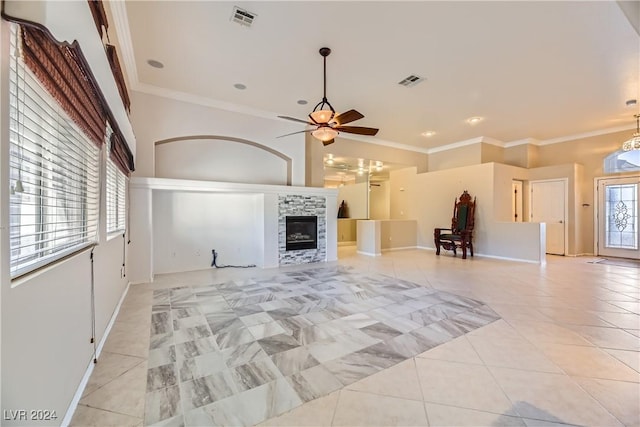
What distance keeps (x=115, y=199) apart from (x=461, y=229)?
7.46 m

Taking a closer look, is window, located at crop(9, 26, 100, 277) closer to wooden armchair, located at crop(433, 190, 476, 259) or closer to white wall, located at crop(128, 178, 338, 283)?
white wall, located at crop(128, 178, 338, 283)

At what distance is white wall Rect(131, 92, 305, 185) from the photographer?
4.62m

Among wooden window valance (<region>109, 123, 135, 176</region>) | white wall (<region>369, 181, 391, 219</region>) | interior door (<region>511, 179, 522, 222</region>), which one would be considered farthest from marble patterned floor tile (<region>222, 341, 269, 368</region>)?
white wall (<region>369, 181, 391, 219</region>)

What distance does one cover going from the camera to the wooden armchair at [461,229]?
23.3 ft

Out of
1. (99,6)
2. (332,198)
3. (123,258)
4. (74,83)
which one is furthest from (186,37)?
(332,198)

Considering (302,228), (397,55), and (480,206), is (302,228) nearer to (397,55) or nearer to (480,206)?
(397,55)

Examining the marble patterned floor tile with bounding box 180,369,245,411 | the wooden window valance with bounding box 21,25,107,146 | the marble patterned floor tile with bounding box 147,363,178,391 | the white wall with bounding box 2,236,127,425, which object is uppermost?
the wooden window valance with bounding box 21,25,107,146

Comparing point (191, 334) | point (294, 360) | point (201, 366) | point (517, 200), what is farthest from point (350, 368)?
point (517, 200)

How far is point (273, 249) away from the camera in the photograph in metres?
5.77

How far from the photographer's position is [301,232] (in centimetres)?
627

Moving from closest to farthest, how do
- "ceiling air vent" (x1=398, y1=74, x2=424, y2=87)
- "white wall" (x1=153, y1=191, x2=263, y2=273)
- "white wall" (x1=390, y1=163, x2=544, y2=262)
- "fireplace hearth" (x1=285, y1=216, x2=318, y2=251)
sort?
"ceiling air vent" (x1=398, y1=74, x2=424, y2=87) → "white wall" (x1=153, y1=191, x2=263, y2=273) → "fireplace hearth" (x1=285, y1=216, x2=318, y2=251) → "white wall" (x1=390, y1=163, x2=544, y2=262)

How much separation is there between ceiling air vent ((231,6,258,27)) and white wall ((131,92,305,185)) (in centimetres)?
246

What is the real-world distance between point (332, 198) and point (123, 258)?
4.27 metres

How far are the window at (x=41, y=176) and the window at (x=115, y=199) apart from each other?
91cm
